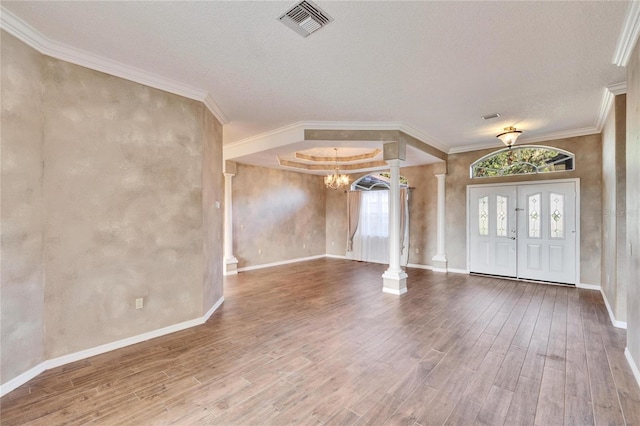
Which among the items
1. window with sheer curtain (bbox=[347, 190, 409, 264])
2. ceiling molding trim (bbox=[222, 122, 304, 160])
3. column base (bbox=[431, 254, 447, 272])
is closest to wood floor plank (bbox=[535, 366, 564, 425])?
ceiling molding trim (bbox=[222, 122, 304, 160])

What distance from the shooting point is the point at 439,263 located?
22.8 feet

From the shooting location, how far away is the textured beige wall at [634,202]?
2352mm

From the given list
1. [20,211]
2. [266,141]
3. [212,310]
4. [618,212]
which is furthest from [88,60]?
[618,212]

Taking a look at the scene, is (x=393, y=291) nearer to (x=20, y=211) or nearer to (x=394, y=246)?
(x=394, y=246)

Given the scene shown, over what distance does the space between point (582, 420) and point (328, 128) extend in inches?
171

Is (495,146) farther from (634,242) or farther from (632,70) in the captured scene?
(634,242)

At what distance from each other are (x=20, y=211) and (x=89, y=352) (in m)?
1.51

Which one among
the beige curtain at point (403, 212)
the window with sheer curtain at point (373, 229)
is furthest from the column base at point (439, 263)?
the window with sheer curtain at point (373, 229)

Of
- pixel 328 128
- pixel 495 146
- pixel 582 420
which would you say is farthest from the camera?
pixel 495 146

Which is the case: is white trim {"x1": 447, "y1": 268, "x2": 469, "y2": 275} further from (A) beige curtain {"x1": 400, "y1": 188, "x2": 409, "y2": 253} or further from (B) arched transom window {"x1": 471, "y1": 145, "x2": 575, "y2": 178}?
(B) arched transom window {"x1": 471, "y1": 145, "x2": 575, "y2": 178}

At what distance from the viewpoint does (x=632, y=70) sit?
8.37 feet

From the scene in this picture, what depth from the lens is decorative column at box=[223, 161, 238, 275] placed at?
661 centimetres

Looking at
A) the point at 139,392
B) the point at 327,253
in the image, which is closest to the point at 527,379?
the point at 139,392

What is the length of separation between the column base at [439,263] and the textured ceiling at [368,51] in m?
3.80
